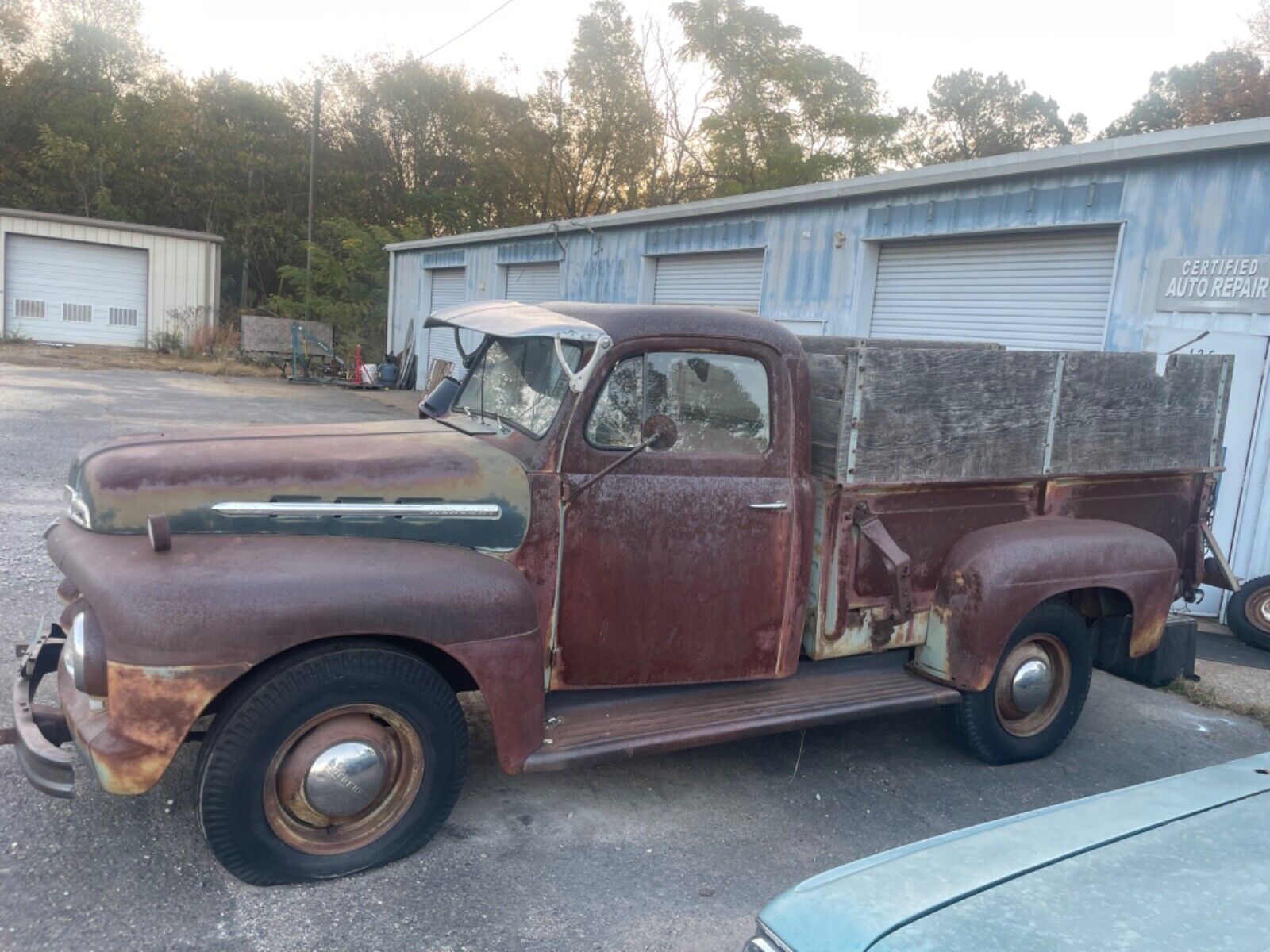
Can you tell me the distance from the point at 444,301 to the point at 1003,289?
16.1 m

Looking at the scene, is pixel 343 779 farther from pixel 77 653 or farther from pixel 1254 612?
pixel 1254 612

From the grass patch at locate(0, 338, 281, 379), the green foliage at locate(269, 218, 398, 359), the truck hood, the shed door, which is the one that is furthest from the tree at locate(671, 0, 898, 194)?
the truck hood

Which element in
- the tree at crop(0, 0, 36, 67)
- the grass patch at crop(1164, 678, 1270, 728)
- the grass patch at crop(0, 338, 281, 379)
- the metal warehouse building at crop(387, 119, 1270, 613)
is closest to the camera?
the grass patch at crop(1164, 678, 1270, 728)

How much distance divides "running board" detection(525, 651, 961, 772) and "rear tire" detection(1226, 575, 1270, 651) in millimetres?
4042

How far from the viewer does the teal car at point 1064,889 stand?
175cm

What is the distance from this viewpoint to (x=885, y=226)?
1066 cm

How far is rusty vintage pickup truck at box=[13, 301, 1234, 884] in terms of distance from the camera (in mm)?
3152

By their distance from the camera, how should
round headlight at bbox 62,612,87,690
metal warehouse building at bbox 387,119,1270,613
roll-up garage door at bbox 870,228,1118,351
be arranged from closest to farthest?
round headlight at bbox 62,612,87,690 < metal warehouse building at bbox 387,119,1270,613 < roll-up garage door at bbox 870,228,1118,351

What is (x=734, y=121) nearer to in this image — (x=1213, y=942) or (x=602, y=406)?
(x=602, y=406)

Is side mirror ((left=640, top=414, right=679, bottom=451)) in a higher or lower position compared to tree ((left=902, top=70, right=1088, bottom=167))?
lower

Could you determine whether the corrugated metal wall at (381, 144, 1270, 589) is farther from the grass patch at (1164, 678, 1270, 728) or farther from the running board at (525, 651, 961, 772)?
the running board at (525, 651, 961, 772)

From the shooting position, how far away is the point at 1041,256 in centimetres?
927

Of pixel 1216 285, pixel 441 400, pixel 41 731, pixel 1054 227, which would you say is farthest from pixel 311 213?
pixel 41 731

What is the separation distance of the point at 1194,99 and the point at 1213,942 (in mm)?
32524
